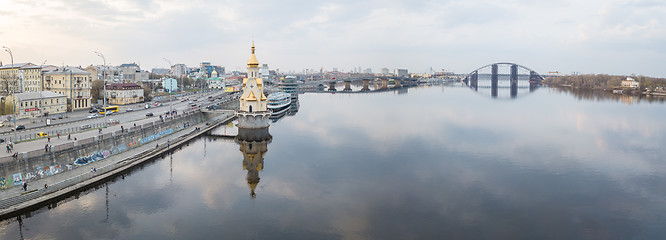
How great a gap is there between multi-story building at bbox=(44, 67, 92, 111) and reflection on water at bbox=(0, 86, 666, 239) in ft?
58.4

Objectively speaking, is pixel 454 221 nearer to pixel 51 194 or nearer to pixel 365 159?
pixel 365 159

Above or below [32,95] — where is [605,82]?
above

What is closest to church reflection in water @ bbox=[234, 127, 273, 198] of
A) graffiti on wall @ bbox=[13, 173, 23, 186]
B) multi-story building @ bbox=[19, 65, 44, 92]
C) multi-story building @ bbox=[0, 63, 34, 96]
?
graffiti on wall @ bbox=[13, 173, 23, 186]

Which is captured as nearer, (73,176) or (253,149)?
(73,176)

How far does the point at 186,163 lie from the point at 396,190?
15.8 m

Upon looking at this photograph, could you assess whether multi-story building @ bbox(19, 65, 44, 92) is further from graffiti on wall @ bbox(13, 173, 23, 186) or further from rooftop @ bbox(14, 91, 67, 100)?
graffiti on wall @ bbox(13, 173, 23, 186)

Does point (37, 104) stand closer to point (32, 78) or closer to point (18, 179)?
point (32, 78)

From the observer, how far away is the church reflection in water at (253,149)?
25.8 meters

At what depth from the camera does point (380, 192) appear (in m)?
22.6

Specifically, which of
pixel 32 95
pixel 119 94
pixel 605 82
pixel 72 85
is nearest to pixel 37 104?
pixel 32 95

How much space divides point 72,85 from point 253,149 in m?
25.0

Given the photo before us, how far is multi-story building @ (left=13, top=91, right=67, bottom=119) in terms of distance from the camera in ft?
115

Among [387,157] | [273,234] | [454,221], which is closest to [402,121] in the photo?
[387,157]

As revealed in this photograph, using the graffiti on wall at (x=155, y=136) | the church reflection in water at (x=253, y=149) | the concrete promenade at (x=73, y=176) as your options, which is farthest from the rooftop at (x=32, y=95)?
the church reflection in water at (x=253, y=149)
